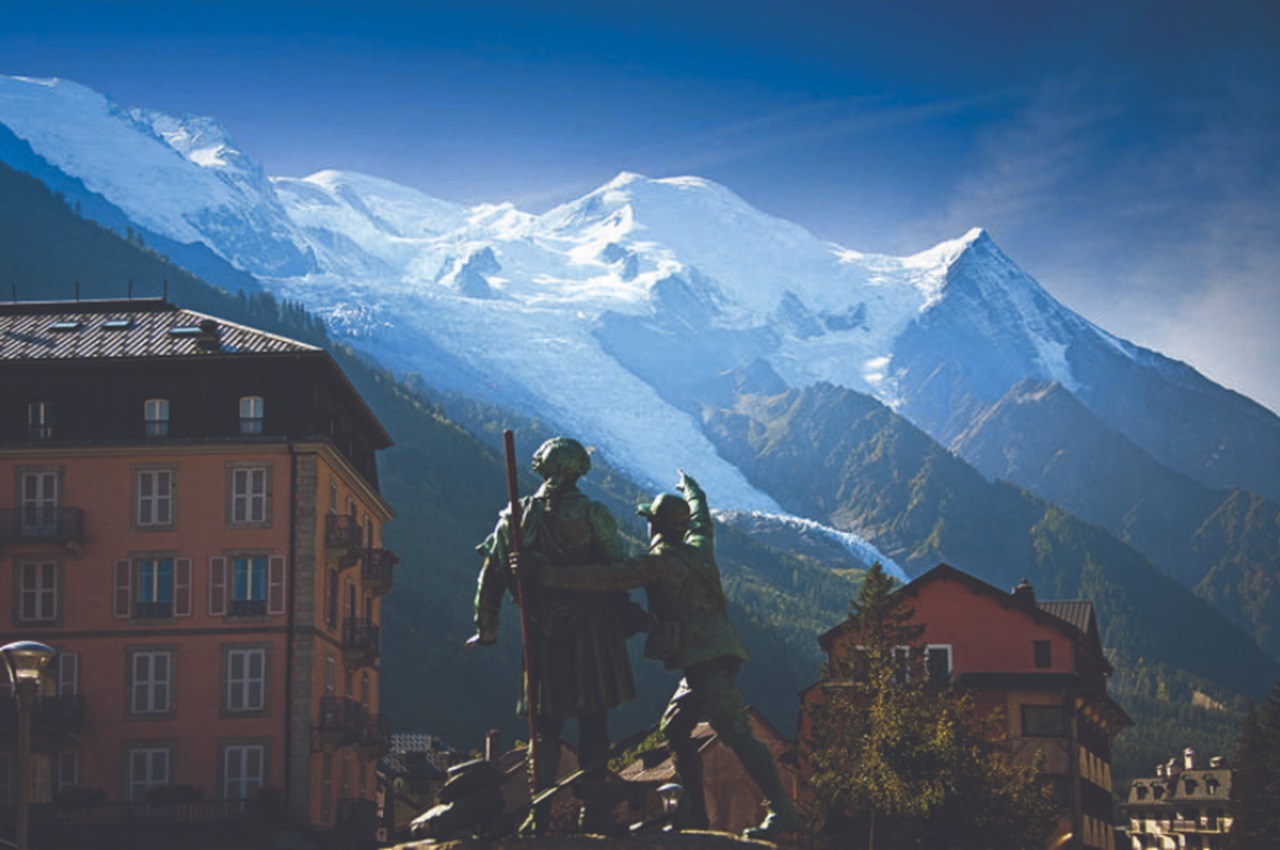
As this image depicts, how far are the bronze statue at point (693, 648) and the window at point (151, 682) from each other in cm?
4968

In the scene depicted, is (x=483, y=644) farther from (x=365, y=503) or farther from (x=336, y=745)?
(x=365, y=503)

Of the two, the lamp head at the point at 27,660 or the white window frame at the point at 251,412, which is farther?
the white window frame at the point at 251,412

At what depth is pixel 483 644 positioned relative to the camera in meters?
24.0

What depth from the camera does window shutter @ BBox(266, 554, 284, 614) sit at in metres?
70.2

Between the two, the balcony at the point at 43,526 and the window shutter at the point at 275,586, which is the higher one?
the balcony at the point at 43,526

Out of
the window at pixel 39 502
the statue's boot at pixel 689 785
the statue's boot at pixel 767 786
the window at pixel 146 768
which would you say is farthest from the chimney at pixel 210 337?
the statue's boot at pixel 767 786

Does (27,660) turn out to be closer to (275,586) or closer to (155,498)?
(275,586)

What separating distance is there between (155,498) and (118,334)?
25.5 ft

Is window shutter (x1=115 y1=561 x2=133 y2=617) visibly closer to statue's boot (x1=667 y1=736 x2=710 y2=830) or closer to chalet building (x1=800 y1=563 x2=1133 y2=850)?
chalet building (x1=800 y1=563 x2=1133 y2=850)

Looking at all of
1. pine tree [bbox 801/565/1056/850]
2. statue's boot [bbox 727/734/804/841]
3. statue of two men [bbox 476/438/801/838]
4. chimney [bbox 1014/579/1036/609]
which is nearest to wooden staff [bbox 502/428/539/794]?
statue of two men [bbox 476/438/801/838]

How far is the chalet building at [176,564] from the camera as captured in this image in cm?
6881

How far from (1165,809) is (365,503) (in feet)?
382

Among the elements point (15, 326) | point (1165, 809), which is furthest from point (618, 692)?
point (1165, 809)

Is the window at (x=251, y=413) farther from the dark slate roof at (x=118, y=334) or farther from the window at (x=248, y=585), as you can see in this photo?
the window at (x=248, y=585)
